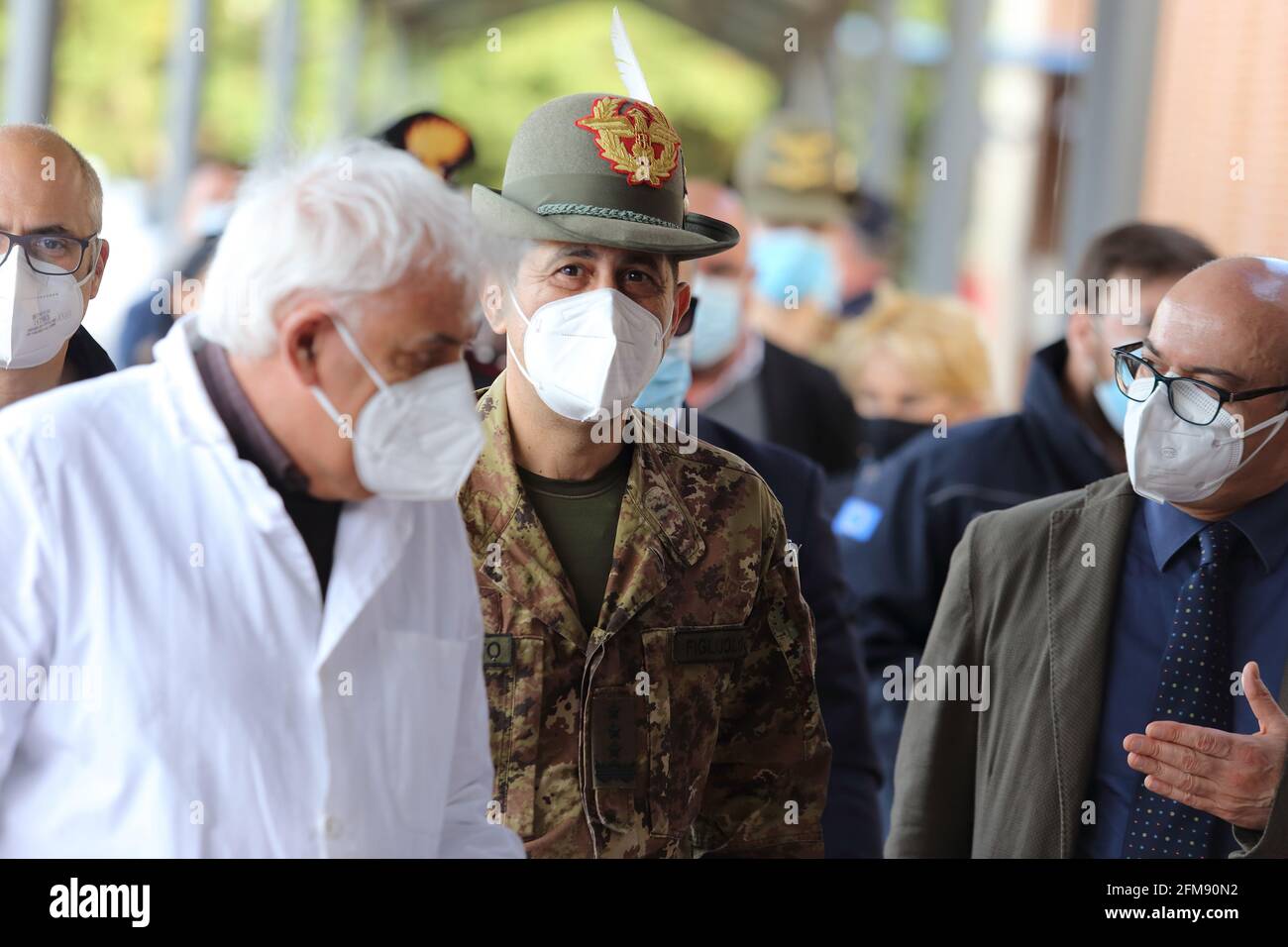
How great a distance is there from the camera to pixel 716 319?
4.92 meters

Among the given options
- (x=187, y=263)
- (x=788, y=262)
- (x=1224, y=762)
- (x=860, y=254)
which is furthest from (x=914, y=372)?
(x=1224, y=762)

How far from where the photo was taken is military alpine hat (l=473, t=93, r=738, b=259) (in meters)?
2.45

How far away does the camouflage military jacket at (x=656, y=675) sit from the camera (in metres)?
2.48

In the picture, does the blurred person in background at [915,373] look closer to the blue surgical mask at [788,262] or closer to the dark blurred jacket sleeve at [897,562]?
the dark blurred jacket sleeve at [897,562]

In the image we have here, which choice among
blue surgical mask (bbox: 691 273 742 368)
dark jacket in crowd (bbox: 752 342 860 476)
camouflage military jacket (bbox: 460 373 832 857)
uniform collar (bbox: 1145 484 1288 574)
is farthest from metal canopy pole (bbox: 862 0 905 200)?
camouflage military jacket (bbox: 460 373 832 857)

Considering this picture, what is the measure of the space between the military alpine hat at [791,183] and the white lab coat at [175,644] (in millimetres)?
5937

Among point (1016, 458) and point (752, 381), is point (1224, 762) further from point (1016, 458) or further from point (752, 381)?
point (752, 381)

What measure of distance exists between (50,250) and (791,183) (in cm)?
581

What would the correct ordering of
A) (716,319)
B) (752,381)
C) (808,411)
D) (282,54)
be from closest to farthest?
(716,319)
(752,381)
(808,411)
(282,54)

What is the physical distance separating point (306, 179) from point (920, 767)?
171cm

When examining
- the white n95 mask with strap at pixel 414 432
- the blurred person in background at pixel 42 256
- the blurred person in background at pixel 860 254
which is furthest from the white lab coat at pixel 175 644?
the blurred person in background at pixel 860 254

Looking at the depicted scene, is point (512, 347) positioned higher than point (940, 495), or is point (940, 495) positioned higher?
Answer: point (512, 347)

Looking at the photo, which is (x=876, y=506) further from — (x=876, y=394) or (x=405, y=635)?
(x=405, y=635)

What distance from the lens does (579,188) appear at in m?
2.50
